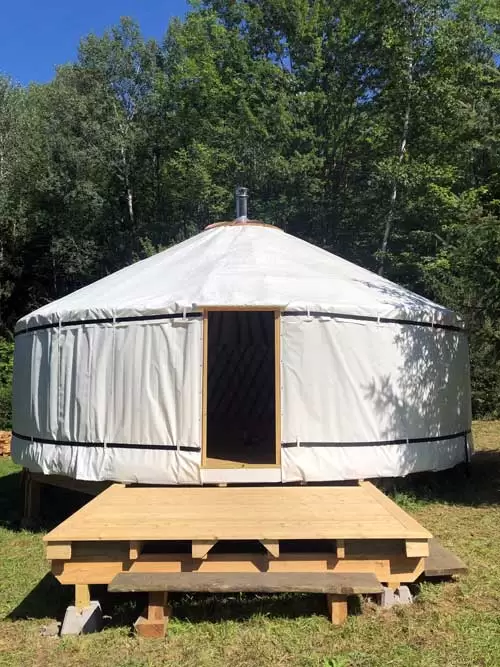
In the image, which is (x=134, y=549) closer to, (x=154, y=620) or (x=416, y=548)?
(x=154, y=620)

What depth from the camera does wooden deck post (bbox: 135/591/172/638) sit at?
9.70 feet

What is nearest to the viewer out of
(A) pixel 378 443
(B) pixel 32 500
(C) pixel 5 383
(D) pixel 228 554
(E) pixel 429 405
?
(D) pixel 228 554

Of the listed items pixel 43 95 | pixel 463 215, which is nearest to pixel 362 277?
pixel 463 215

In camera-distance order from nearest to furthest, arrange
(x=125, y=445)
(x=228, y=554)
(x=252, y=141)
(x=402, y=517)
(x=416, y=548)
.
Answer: (x=416, y=548), (x=228, y=554), (x=402, y=517), (x=125, y=445), (x=252, y=141)

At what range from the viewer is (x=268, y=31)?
48.2 feet

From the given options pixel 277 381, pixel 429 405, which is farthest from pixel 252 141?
pixel 277 381

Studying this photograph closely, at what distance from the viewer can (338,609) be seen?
9.98 ft

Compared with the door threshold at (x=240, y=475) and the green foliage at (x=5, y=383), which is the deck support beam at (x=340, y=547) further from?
the green foliage at (x=5, y=383)

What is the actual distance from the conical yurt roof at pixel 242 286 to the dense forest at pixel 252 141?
4850mm

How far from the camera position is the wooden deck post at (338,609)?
3.03 meters

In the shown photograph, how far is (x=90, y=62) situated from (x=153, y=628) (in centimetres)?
1532

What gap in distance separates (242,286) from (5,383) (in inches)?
333

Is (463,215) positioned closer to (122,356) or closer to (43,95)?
(122,356)

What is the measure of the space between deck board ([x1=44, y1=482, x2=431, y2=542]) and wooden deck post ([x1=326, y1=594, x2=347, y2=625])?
285 millimetres
